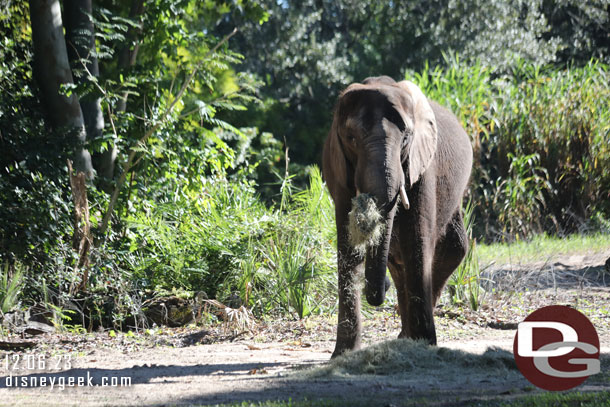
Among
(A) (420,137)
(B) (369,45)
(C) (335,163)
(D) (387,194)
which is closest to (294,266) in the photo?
(C) (335,163)

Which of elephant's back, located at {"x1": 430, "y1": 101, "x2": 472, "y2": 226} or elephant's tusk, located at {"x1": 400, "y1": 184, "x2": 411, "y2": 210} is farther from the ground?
elephant's back, located at {"x1": 430, "y1": 101, "x2": 472, "y2": 226}

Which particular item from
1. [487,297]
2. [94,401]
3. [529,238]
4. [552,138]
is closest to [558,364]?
[94,401]

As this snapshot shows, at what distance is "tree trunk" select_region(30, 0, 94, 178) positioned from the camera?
356 inches

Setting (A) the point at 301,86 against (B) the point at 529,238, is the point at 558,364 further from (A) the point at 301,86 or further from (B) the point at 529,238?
(A) the point at 301,86

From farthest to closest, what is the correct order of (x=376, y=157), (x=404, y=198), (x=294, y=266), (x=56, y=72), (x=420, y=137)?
(x=56, y=72) < (x=294, y=266) < (x=420, y=137) < (x=404, y=198) < (x=376, y=157)

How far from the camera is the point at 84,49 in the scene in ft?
31.4

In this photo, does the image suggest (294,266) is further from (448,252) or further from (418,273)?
(418,273)

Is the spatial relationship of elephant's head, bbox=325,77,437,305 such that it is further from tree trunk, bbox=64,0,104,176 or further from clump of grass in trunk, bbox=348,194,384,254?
tree trunk, bbox=64,0,104,176

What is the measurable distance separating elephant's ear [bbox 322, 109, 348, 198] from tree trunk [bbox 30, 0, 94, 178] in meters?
3.88

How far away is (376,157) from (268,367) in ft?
6.11

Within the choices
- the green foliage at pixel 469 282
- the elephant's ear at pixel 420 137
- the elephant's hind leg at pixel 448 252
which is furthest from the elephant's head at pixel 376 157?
the green foliage at pixel 469 282

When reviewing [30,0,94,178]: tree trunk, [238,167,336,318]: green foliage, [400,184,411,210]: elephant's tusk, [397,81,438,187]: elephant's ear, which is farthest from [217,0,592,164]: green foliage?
[400,184,411,210]: elephant's tusk

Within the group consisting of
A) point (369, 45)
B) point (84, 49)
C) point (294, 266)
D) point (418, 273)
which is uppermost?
point (369, 45)

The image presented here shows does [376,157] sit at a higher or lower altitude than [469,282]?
higher
